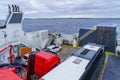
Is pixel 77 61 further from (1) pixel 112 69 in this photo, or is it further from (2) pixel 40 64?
(1) pixel 112 69

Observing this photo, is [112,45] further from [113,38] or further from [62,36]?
[62,36]

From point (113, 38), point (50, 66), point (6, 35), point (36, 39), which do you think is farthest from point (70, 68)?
point (36, 39)

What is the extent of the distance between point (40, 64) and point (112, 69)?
31.8 feet

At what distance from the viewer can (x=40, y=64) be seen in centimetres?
739

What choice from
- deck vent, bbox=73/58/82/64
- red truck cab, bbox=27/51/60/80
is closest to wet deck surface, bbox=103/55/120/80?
deck vent, bbox=73/58/82/64

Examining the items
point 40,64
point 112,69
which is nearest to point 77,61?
point 40,64

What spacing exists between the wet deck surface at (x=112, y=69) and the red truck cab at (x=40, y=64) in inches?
271

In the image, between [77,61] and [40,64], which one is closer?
[40,64]

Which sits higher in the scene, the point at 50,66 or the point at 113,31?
the point at 113,31

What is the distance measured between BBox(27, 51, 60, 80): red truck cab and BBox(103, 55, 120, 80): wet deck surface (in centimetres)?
688

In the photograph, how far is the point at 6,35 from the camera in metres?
18.7

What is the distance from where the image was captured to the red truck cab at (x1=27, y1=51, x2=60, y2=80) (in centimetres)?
732

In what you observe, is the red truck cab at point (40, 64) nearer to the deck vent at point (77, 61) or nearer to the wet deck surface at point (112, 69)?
the deck vent at point (77, 61)

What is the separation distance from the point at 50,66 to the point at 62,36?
762 inches
